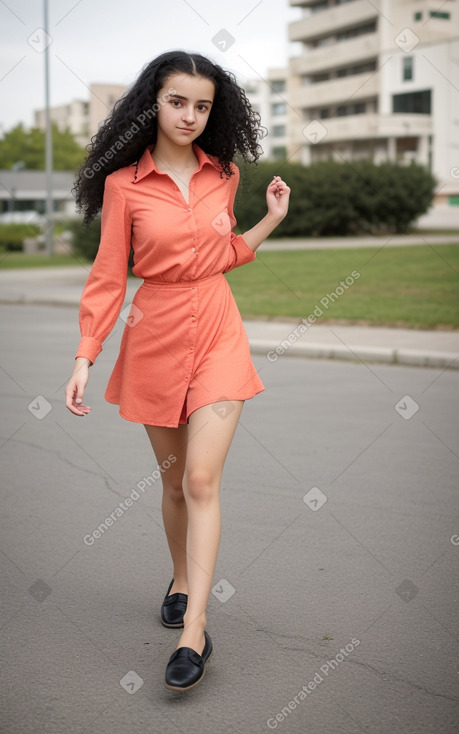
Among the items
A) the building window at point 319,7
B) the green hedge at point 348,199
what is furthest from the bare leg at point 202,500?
the building window at point 319,7

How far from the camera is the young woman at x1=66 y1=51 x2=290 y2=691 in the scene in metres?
3.13

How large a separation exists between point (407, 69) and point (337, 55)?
5597 mm

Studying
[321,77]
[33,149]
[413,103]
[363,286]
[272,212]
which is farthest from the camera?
[321,77]

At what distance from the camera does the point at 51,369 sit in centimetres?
971

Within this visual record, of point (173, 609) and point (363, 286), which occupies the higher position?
point (363, 286)

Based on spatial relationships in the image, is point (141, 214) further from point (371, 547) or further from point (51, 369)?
point (51, 369)

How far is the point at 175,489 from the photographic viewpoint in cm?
350

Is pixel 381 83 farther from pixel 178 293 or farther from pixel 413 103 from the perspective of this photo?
pixel 178 293

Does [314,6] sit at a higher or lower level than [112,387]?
higher

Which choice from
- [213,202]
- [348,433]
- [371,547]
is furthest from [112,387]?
[348,433]

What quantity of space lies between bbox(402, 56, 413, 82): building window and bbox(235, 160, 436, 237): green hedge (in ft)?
101

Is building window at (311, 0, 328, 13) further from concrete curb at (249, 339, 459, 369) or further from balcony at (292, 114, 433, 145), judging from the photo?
concrete curb at (249, 339, 459, 369)

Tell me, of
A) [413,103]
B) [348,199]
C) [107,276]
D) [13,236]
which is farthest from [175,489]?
[413,103]

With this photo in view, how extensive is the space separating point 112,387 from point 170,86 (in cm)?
108
